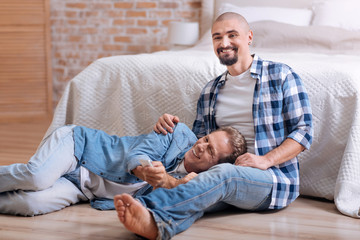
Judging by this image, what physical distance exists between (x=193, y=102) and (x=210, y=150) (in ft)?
1.77

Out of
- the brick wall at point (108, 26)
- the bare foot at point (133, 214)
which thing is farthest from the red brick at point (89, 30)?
the bare foot at point (133, 214)

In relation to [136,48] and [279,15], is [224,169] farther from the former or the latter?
[136,48]

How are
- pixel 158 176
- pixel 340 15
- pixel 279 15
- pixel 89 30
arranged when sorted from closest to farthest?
pixel 158 176 → pixel 340 15 → pixel 279 15 → pixel 89 30

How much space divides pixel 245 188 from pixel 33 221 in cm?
81

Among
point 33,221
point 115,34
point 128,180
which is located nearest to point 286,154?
point 128,180

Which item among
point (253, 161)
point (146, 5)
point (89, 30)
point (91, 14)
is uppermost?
point (146, 5)

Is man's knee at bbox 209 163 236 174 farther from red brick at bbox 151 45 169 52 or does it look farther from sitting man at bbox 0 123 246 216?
red brick at bbox 151 45 169 52

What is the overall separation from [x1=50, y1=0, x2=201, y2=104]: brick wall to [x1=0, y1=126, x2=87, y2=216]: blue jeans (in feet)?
9.16

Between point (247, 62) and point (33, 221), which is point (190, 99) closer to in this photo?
point (247, 62)

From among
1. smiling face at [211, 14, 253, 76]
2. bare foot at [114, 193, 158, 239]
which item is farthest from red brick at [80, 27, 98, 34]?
bare foot at [114, 193, 158, 239]

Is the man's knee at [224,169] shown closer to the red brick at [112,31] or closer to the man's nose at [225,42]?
the man's nose at [225,42]

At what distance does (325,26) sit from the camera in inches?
134

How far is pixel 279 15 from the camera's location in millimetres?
3879

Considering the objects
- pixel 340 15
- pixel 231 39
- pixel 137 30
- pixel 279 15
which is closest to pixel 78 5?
pixel 137 30
